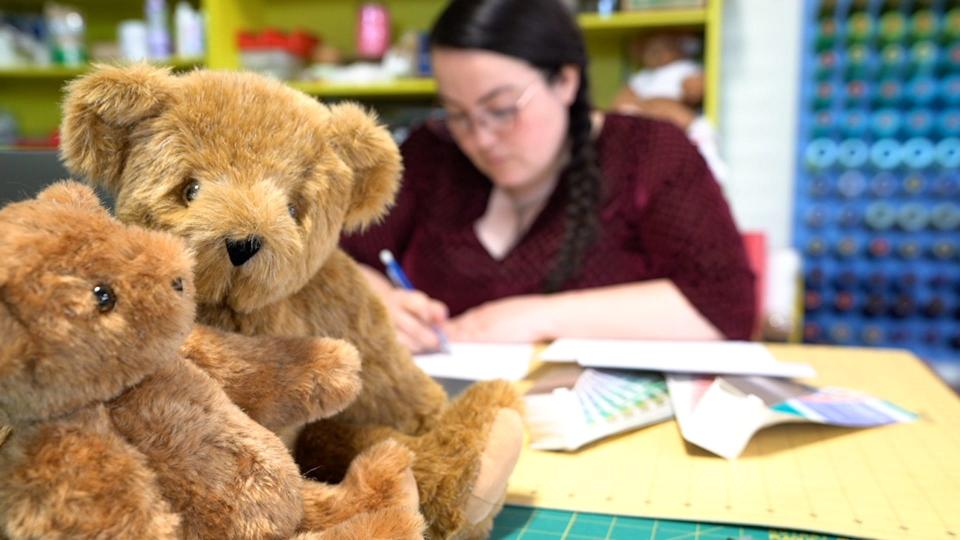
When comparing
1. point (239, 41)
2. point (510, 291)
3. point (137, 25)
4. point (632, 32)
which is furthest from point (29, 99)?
point (510, 291)

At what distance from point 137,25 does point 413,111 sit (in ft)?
2.95

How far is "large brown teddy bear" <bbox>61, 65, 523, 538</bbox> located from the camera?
352 mm

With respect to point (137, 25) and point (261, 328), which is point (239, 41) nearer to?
point (137, 25)

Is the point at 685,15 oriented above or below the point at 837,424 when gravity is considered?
above

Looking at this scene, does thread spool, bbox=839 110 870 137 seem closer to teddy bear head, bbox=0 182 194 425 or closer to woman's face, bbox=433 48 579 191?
woman's face, bbox=433 48 579 191

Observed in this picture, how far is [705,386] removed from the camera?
0.72 metres

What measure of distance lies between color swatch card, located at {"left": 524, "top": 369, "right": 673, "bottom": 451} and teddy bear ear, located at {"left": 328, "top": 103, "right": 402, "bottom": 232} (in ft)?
0.82

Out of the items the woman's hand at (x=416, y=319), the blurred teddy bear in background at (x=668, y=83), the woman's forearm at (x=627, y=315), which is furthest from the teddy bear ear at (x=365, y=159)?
the blurred teddy bear in background at (x=668, y=83)

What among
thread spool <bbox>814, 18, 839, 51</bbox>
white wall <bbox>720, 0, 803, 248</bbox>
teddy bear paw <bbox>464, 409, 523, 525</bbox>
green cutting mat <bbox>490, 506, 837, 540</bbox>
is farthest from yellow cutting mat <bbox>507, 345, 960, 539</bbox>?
white wall <bbox>720, 0, 803, 248</bbox>

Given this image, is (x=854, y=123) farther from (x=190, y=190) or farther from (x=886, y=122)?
(x=190, y=190)

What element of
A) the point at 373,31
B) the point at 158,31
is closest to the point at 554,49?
the point at 373,31

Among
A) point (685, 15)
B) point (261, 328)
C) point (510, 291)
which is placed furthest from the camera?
point (685, 15)

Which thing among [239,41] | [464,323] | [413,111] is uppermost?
[239,41]

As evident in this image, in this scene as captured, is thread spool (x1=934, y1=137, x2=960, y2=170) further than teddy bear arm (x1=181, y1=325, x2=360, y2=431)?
Yes
